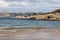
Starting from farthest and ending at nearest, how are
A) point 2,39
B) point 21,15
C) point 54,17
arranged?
point 21,15 → point 54,17 → point 2,39

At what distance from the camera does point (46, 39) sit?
21.1 m

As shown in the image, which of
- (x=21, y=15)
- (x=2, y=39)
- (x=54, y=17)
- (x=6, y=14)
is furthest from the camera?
(x=6, y=14)

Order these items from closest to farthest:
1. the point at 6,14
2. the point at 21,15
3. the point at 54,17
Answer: the point at 54,17
the point at 21,15
the point at 6,14

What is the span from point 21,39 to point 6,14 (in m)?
173

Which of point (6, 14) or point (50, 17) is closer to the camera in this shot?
point (50, 17)

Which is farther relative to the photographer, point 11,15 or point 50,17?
point 11,15

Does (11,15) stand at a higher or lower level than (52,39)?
lower

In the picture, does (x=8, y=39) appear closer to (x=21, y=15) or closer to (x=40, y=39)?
(x=40, y=39)

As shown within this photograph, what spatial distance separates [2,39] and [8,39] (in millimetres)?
569

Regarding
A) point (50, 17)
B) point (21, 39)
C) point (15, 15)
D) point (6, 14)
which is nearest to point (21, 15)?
point (15, 15)

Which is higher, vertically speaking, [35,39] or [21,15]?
→ [35,39]

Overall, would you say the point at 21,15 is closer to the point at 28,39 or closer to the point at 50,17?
the point at 50,17

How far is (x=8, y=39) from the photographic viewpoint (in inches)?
818

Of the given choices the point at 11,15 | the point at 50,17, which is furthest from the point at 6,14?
the point at 50,17
